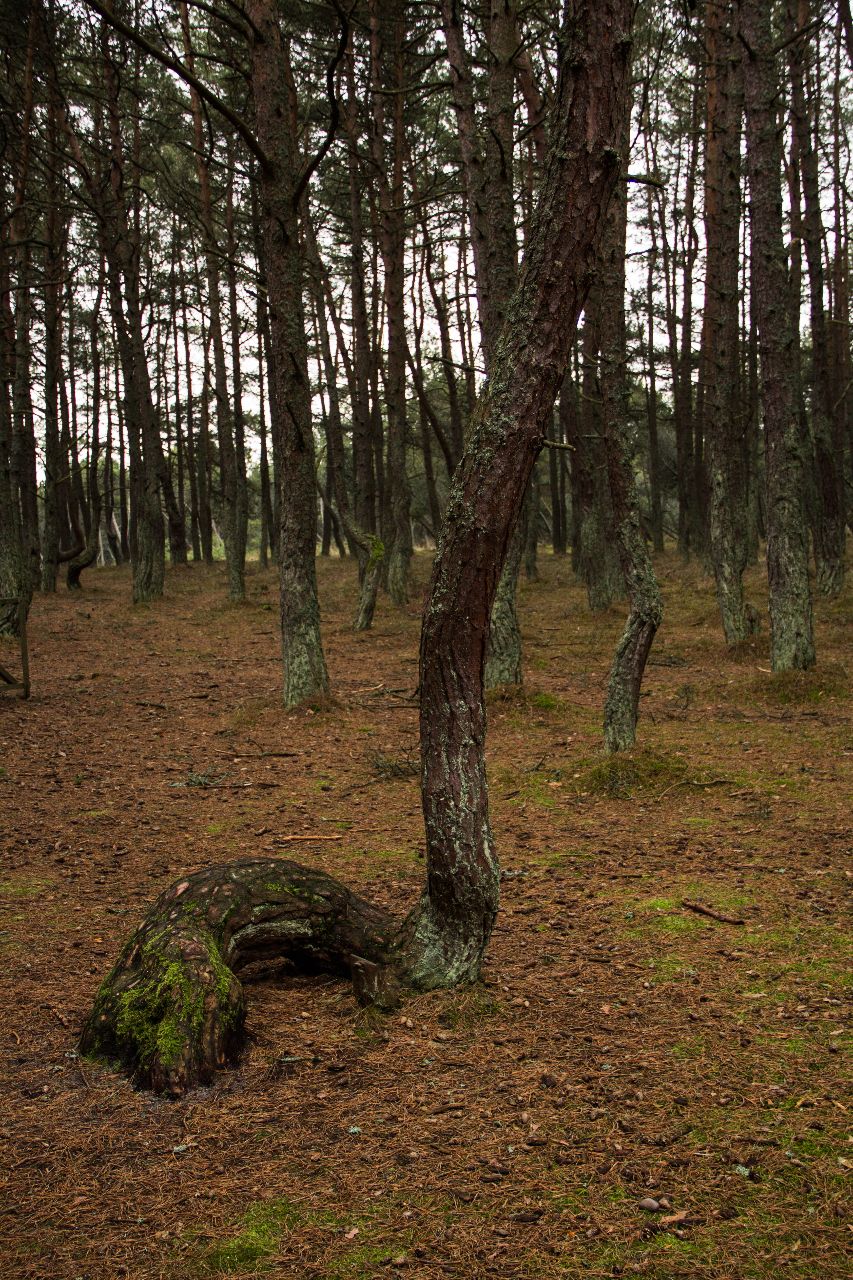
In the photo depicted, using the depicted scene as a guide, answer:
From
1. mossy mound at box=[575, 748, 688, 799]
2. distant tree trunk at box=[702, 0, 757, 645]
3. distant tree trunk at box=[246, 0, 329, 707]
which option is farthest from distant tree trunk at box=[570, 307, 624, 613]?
mossy mound at box=[575, 748, 688, 799]

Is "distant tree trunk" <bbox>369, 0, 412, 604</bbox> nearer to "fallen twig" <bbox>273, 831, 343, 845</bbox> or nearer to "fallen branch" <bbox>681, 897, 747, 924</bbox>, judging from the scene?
"fallen twig" <bbox>273, 831, 343, 845</bbox>

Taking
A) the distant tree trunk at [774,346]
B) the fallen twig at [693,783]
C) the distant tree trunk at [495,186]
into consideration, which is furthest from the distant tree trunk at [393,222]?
the fallen twig at [693,783]

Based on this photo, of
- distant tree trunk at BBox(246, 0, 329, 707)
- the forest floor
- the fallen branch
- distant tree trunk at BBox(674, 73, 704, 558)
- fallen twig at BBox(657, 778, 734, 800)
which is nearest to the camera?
the forest floor

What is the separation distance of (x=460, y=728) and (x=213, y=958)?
4.29 ft

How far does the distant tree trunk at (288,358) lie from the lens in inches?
357

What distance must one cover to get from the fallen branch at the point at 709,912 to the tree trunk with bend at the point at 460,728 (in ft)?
A: 4.86

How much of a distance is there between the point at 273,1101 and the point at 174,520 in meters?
29.3

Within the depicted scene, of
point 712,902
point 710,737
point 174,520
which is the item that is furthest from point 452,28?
point 174,520

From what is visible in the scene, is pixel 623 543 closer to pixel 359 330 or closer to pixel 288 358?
pixel 288 358

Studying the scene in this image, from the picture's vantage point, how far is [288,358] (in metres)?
9.21

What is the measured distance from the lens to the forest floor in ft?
8.38

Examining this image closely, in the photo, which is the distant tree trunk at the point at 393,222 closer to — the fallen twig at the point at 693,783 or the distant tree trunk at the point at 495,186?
the distant tree trunk at the point at 495,186

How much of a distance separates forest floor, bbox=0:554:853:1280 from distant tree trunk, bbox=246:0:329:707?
118cm

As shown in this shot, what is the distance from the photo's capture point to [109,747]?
344 inches
